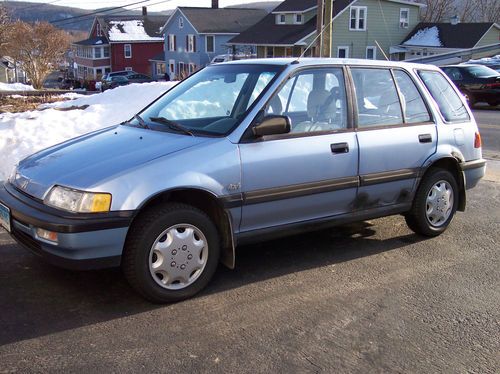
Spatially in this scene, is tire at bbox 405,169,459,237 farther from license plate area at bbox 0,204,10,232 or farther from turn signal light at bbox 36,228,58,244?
license plate area at bbox 0,204,10,232

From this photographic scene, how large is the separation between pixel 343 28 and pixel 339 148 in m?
39.5

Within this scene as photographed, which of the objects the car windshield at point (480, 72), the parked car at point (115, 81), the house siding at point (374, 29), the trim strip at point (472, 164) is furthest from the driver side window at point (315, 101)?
the parked car at point (115, 81)

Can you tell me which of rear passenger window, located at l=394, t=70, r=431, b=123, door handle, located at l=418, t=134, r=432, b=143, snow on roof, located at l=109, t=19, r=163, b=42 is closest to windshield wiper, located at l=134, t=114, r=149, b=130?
rear passenger window, located at l=394, t=70, r=431, b=123

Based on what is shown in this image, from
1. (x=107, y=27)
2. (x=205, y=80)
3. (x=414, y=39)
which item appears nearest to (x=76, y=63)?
(x=107, y=27)

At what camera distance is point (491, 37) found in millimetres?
43531

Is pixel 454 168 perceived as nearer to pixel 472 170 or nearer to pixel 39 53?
pixel 472 170

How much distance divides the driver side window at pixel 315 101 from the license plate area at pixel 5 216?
215 centimetres

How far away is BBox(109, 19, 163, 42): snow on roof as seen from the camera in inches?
2717

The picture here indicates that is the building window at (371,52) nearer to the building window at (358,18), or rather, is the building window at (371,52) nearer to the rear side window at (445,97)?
the building window at (358,18)

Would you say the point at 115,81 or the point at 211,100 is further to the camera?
the point at 115,81

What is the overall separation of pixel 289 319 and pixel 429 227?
2251 millimetres

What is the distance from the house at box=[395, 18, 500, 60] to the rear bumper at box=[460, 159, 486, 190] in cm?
3814

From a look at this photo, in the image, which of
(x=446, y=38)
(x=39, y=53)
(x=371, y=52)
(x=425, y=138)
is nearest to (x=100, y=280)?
(x=425, y=138)

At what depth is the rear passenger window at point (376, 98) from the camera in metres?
4.90
